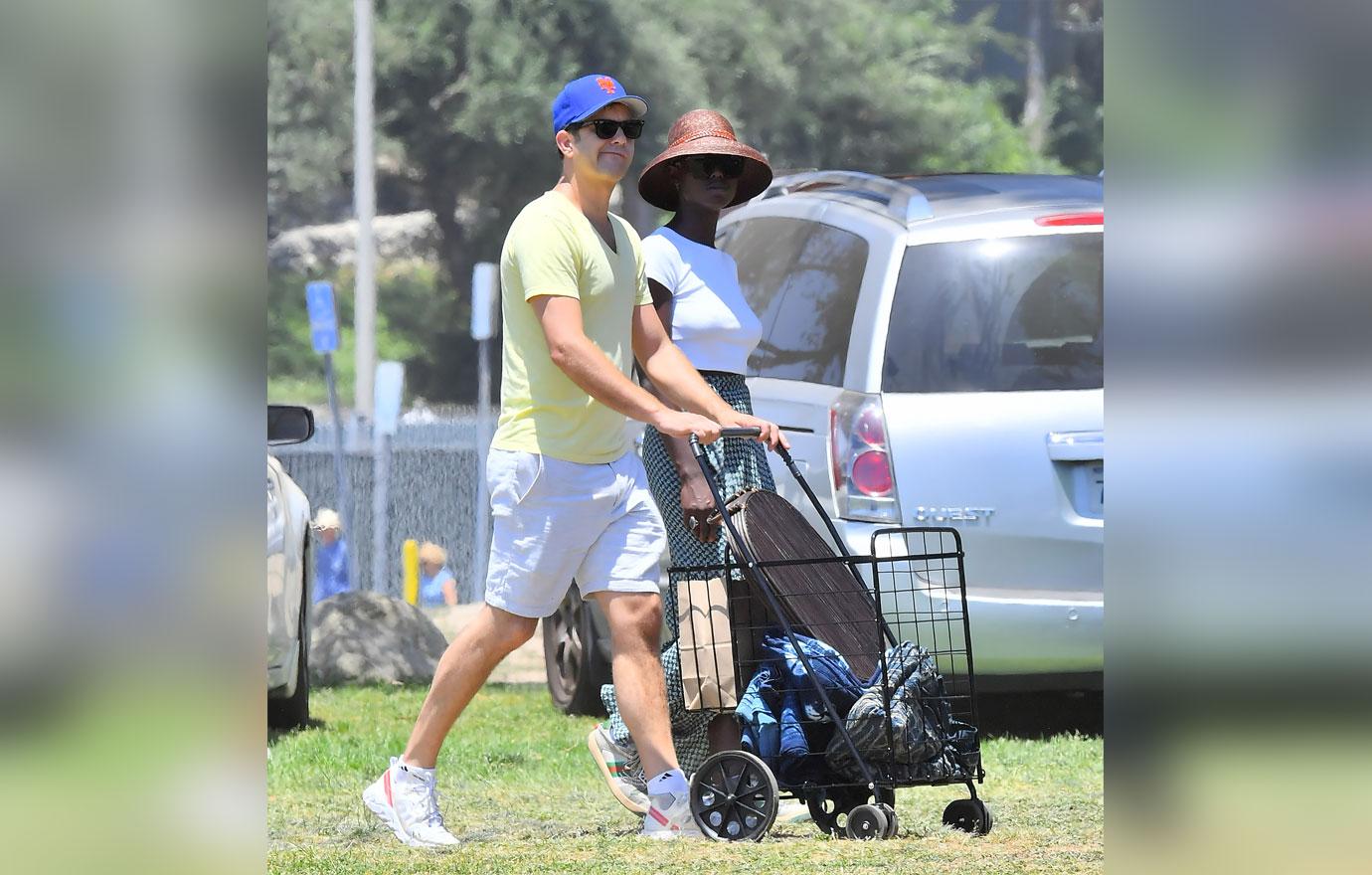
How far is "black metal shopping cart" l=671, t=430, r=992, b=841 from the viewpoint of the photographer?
511cm

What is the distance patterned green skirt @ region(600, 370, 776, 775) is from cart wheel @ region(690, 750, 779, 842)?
0.51 m

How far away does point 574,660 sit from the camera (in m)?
8.36

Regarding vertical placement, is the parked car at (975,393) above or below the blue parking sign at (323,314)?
below

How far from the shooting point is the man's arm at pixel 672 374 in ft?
17.8

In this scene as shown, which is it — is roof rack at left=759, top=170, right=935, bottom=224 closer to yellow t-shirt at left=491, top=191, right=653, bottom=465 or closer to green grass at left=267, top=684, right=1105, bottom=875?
green grass at left=267, top=684, right=1105, bottom=875

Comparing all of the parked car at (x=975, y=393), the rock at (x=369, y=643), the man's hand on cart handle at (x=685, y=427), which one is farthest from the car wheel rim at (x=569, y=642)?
the man's hand on cart handle at (x=685, y=427)

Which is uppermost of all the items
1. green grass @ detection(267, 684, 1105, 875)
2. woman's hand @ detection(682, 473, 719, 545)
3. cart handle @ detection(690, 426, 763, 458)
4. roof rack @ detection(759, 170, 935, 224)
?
roof rack @ detection(759, 170, 935, 224)

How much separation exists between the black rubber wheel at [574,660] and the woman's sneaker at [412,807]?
113 inches

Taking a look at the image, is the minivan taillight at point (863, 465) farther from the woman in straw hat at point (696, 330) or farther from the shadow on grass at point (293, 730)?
the shadow on grass at point (293, 730)

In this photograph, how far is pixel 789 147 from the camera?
2816cm

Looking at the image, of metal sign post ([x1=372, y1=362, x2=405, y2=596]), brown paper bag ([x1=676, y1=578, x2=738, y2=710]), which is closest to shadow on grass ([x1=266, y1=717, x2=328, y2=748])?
brown paper bag ([x1=676, y1=578, x2=738, y2=710])
